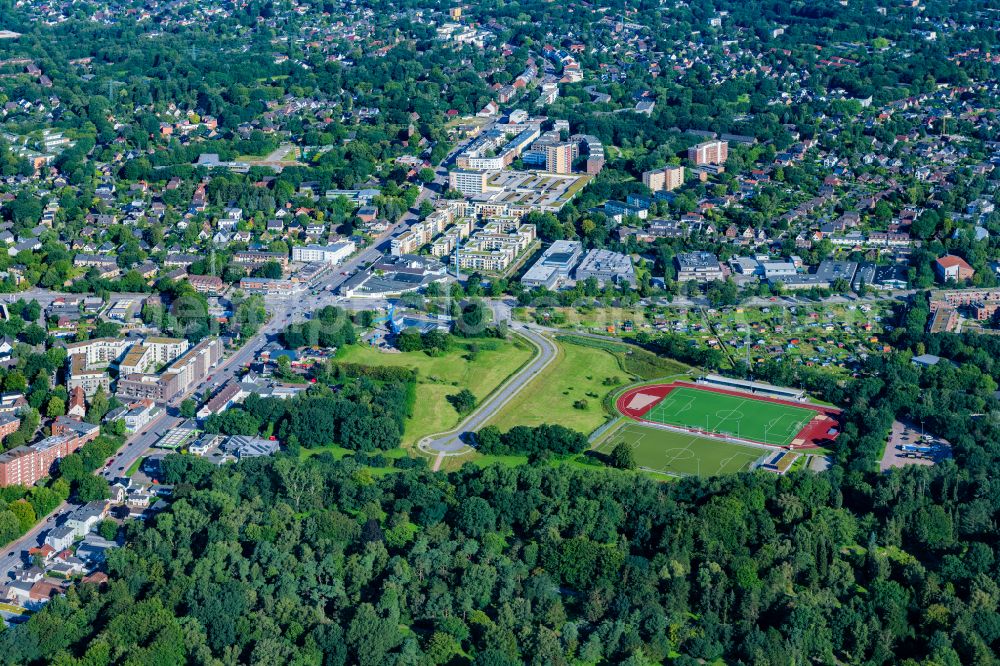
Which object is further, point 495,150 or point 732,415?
point 495,150

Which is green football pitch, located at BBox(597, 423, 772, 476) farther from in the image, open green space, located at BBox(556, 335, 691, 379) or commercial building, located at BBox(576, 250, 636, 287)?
commercial building, located at BBox(576, 250, 636, 287)

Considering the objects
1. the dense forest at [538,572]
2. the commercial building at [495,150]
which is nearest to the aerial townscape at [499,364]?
the dense forest at [538,572]

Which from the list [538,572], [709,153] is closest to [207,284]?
[538,572]

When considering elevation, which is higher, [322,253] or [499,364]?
[322,253]

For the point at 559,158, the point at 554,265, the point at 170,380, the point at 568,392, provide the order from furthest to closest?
the point at 559,158 < the point at 554,265 < the point at 568,392 < the point at 170,380

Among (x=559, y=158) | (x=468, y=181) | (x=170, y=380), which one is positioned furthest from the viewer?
(x=559, y=158)

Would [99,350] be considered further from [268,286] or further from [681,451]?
[681,451]

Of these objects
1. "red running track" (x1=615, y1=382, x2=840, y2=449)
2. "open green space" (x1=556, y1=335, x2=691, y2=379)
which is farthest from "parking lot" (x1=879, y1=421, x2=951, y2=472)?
"open green space" (x1=556, y1=335, x2=691, y2=379)
